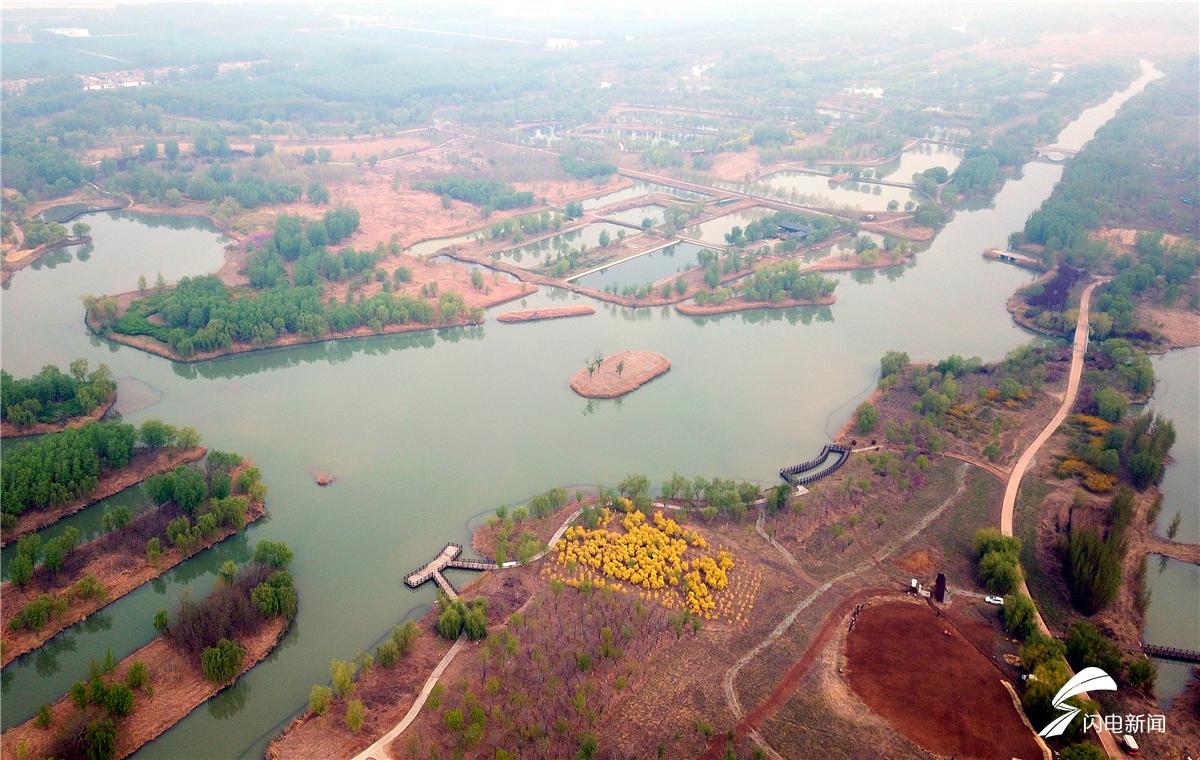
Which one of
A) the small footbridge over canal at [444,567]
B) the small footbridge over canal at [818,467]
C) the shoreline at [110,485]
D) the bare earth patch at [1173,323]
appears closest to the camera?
the small footbridge over canal at [444,567]

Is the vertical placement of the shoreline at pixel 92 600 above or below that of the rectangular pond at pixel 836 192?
below

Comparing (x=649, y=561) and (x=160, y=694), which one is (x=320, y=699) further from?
(x=649, y=561)

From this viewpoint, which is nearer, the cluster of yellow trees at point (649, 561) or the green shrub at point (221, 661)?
the green shrub at point (221, 661)

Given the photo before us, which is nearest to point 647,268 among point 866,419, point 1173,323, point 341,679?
point 866,419

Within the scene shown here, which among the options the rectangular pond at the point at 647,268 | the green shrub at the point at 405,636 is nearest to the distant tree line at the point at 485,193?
the rectangular pond at the point at 647,268

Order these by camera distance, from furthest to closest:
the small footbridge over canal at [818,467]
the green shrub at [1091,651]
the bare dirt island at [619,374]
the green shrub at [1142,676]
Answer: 1. the bare dirt island at [619,374]
2. the small footbridge over canal at [818,467]
3. the green shrub at [1091,651]
4. the green shrub at [1142,676]

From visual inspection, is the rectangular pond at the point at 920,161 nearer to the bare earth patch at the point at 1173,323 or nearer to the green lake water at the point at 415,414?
the green lake water at the point at 415,414

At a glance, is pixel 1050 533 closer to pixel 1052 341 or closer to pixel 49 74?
pixel 1052 341
